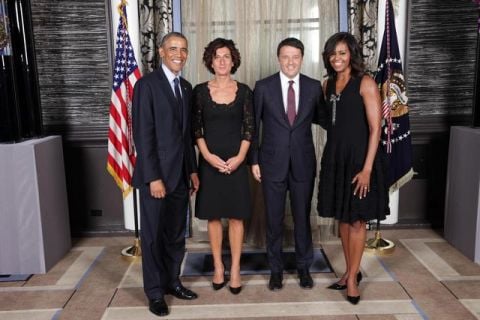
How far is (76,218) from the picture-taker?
13.0 feet

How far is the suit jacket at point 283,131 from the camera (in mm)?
2637

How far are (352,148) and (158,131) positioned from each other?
107 cm

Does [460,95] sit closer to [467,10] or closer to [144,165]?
[467,10]

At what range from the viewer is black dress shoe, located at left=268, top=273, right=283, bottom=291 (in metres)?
2.85

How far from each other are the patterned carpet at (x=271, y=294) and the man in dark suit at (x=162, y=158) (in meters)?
0.30

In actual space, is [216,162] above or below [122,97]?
below

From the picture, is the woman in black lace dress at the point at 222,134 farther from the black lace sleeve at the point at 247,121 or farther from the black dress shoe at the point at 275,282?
the black dress shoe at the point at 275,282

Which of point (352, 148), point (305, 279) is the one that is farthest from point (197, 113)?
point (305, 279)

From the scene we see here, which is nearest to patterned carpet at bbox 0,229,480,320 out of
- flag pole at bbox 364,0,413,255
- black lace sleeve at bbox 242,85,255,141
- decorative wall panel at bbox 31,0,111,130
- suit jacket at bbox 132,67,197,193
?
flag pole at bbox 364,0,413,255

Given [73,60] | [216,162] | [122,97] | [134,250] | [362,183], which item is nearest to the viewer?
[362,183]

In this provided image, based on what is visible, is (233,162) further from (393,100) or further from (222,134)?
(393,100)

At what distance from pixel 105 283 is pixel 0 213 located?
0.88 meters

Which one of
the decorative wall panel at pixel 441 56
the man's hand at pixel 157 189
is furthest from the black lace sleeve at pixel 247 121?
the decorative wall panel at pixel 441 56

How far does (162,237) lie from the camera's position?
8.63 feet
